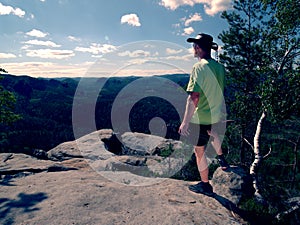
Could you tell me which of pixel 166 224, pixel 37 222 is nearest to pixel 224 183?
pixel 166 224

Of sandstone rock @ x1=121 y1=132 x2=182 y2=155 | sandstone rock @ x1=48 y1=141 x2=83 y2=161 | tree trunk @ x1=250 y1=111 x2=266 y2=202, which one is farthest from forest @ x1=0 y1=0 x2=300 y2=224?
sandstone rock @ x1=48 y1=141 x2=83 y2=161

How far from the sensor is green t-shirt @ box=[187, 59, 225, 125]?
4992 mm

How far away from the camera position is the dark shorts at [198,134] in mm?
5422

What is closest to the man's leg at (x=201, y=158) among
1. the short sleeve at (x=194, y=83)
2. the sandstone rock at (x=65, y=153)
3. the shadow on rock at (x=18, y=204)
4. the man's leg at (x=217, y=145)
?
the man's leg at (x=217, y=145)

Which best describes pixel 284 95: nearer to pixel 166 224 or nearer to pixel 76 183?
pixel 166 224

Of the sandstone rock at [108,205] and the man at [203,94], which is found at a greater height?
the man at [203,94]

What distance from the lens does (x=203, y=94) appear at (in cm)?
518

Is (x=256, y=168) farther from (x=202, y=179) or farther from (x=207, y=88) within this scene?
(x=207, y=88)

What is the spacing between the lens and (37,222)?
4.77 metres

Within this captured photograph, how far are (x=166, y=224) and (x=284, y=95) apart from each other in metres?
4.85

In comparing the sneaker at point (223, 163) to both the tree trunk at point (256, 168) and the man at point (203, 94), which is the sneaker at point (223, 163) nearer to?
the tree trunk at point (256, 168)

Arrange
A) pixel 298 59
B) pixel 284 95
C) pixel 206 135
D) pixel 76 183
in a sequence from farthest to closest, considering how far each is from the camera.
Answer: pixel 298 59, pixel 76 183, pixel 284 95, pixel 206 135

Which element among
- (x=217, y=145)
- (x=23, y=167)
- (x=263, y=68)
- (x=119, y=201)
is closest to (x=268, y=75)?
(x=263, y=68)

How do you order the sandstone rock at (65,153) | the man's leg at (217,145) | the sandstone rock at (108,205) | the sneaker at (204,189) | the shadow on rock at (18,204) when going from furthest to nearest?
1. the sandstone rock at (65,153)
2. the sneaker at (204,189)
3. the man's leg at (217,145)
4. the shadow on rock at (18,204)
5. the sandstone rock at (108,205)
